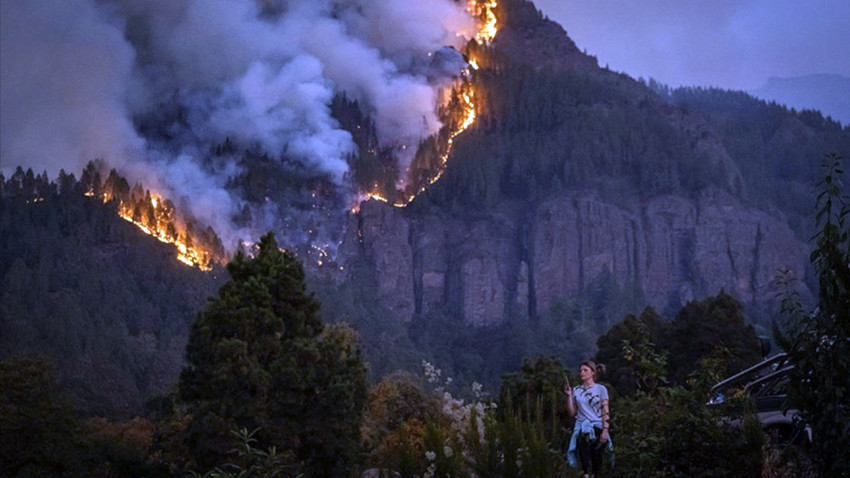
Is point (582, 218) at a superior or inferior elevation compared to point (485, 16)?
inferior

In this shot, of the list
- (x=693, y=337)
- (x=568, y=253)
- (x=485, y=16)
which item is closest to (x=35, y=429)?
(x=693, y=337)

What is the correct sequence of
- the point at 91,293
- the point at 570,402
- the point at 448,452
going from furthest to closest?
the point at 91,293 < the point at 570,402 < the point at 448,452

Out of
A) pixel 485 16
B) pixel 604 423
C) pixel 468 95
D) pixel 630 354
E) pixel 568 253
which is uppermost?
pixel 485 16

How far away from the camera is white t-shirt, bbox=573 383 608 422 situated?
11.2 metres

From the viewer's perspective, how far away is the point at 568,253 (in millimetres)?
123500

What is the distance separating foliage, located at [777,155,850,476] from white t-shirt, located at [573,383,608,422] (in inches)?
158

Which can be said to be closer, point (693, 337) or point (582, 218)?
point (693, 337)

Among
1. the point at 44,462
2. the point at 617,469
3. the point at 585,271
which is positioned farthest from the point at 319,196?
the point at 617,469

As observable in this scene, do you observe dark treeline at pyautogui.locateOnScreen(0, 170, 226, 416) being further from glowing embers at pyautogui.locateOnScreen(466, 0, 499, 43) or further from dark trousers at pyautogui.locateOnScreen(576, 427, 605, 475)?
A: glowing embers at pyautogui.locateOnScreen(466, 0, 499, 43)

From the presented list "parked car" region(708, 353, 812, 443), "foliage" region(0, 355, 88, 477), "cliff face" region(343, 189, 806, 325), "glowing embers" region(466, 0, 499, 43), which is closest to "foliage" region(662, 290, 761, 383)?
"foliage" region(0, 355, 88, 477)

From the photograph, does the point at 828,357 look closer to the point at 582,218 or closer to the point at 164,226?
the point at 164,226

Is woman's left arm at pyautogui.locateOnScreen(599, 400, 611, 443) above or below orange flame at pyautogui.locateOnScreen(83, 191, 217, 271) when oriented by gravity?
below

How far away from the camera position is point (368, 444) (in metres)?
34.0

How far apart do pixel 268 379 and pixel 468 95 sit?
116008 mm
